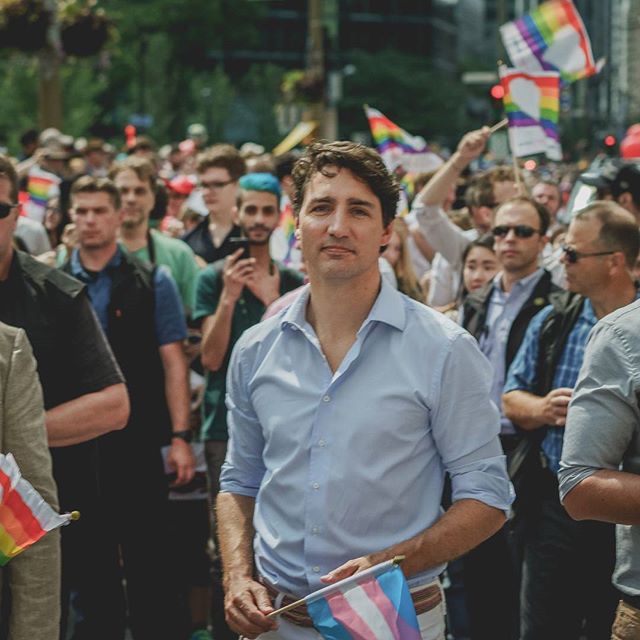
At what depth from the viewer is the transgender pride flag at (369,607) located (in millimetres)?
3248

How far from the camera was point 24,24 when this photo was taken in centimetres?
1744

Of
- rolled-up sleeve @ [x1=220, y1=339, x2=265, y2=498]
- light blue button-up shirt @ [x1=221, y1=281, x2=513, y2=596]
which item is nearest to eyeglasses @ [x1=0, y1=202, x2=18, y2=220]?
rolled-up sleeve @ [x1=220, y1=339, x2=265, y2=498]

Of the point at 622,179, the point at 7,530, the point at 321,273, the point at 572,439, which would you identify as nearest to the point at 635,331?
the point at 572,439

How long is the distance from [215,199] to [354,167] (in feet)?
17.4

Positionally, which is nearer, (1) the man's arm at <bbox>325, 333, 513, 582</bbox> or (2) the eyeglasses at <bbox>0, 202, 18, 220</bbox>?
(1) the man's arm at <bbox>325, 333, 513, 582</bbox>

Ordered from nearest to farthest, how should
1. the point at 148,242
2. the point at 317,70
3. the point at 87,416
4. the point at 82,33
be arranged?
the point at 87,416 → the point at 148,242 → the point at 82,33 → the point at 317,70

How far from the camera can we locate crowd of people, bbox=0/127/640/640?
11.6 feet

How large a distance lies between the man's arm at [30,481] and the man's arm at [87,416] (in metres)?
0.94

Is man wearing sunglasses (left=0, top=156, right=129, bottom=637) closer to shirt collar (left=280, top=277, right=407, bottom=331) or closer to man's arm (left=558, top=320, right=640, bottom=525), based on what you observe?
shirt collar (left=280, top=277, right=407, bottom=331)

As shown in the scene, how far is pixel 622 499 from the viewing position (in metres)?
3.47

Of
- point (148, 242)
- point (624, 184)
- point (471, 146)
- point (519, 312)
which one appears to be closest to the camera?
point (519, 312)

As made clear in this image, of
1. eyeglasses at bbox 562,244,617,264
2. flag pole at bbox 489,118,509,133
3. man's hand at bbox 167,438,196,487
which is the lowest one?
man's hand at bbox 167,438,196,487

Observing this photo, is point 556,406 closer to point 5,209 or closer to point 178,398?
point 178,398

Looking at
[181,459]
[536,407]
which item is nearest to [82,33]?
[181,459]
